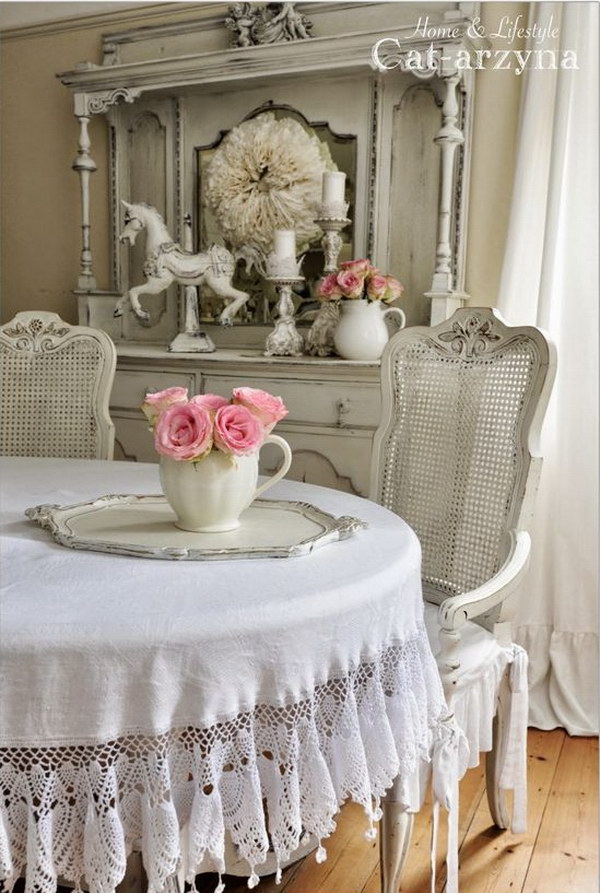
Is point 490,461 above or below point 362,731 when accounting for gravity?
above

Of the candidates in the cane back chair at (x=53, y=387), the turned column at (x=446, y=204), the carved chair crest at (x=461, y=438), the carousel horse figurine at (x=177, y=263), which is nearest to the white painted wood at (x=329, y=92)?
the turned column at (x=446, y=204)

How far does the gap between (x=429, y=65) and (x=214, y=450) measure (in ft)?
5.76

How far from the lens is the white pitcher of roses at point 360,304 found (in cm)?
255

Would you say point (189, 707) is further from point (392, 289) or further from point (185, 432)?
point (392, 289)

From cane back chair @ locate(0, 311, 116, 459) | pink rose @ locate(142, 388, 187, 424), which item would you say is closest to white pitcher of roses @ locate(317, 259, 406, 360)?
cane back chair @ locate(0, 311, 116, 459)

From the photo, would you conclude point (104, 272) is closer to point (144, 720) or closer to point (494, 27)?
point (494, 27)

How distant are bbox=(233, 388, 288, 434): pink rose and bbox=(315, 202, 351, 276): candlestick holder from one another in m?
1.48

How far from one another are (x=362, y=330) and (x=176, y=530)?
137 centimetres

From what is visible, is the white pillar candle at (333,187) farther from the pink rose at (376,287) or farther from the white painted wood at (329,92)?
the pink rose at (376,287)

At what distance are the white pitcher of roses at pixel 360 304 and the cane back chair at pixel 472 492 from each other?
0.55 meters

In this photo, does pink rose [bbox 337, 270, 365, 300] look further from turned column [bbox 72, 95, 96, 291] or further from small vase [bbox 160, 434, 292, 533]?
small vase [bbox 160, 434, 292, 533]

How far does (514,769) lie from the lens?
1818 millimetres

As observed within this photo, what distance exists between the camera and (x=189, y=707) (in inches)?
39.6

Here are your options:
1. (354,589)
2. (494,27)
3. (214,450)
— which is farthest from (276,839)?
(494,27)
